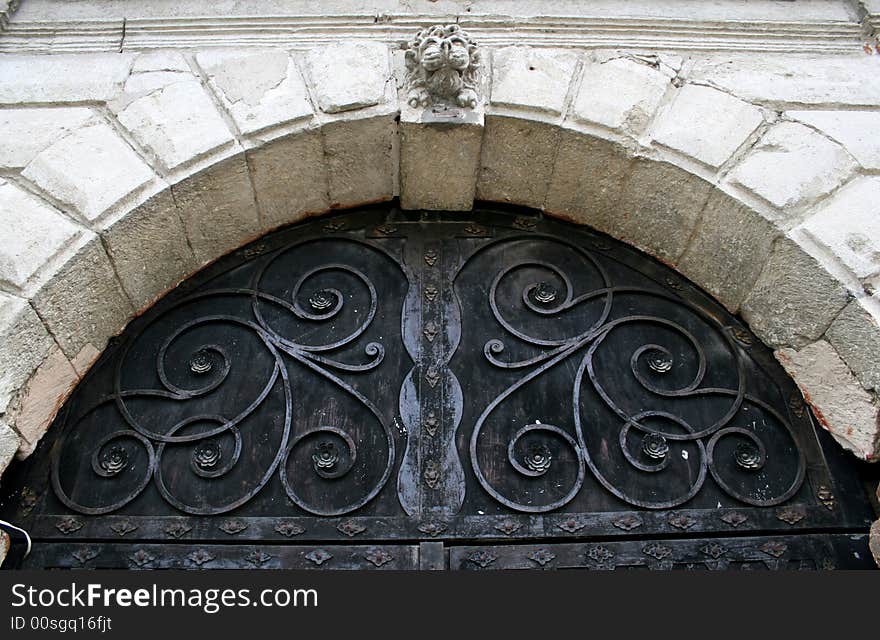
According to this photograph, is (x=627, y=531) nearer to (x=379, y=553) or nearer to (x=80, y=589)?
(x=379, y=553)

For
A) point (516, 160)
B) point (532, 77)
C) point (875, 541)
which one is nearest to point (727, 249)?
point (516, 160)

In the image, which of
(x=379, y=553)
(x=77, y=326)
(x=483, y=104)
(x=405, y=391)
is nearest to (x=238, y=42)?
(x=483, y=104)

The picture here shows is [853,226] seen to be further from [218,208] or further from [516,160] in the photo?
[218,208]

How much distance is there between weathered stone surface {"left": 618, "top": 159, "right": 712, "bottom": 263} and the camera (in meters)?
3.20

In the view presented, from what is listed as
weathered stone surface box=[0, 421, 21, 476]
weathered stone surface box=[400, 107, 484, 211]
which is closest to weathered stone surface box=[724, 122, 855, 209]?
weathered stone surface box=[400, 107, 484, 211]

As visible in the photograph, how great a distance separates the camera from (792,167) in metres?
3.10

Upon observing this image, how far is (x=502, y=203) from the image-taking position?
358 centimetres

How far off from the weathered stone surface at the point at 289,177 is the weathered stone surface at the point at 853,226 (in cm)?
176

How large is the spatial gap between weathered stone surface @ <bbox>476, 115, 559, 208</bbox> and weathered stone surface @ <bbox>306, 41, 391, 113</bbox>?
0.46 meters

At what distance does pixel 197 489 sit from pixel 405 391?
783mm

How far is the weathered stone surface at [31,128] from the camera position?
3.11 meters

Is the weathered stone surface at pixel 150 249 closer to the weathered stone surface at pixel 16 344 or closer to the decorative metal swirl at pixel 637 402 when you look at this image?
the weathered stone surface at pixel 16 344

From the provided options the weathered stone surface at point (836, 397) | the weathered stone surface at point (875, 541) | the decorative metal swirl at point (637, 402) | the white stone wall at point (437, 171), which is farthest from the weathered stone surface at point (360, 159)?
the weathered stone surface at point (875, 541)

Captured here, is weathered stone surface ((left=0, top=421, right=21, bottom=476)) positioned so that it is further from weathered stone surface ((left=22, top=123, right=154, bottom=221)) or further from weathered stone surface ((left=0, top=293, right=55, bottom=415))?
weathered stone surface ((left=22, top=123, right=154, bottom=221))
